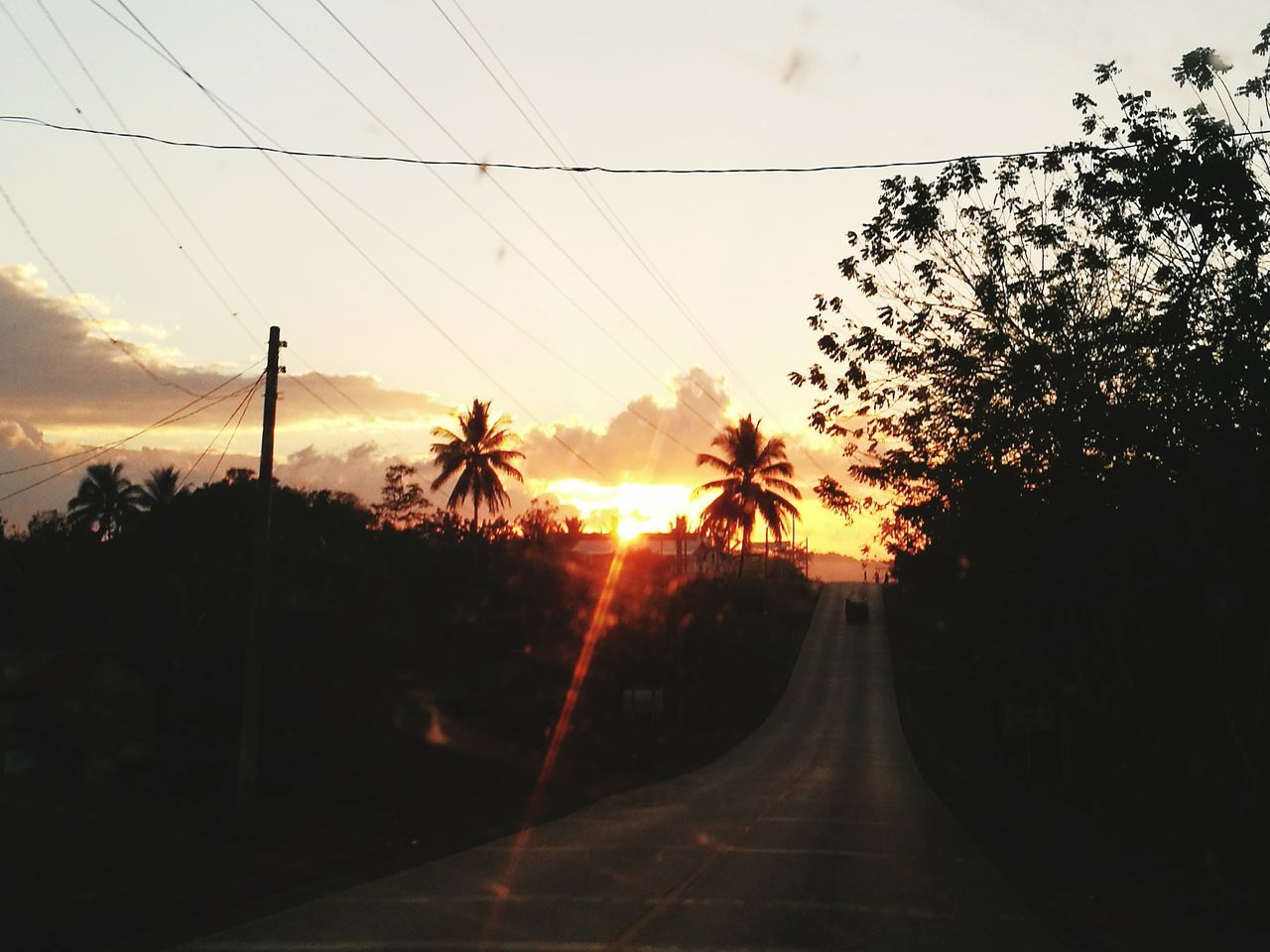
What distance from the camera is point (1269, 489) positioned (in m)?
14.0

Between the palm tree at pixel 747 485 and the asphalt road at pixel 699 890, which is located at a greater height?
the palm tree at pixel 747 485

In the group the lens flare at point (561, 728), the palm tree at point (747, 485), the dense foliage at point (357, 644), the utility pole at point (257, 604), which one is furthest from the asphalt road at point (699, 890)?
the palm tree at point (747, 485)

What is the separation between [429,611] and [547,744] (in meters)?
11.6

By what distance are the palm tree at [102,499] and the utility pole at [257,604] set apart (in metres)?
61.4

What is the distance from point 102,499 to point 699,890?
245ft

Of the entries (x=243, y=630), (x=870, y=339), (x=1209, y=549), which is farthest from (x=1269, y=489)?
(x=243, y=630)

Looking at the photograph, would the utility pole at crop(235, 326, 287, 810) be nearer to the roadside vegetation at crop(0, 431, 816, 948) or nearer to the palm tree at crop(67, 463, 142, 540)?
the roadside vegetation at crop(0, 431, 816, 948)

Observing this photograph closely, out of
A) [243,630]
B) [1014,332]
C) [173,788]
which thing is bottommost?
[173,788]

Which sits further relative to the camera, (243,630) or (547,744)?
(547,744)

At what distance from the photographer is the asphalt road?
34.6ft

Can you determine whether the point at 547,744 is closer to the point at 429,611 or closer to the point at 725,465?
the point at 429,611

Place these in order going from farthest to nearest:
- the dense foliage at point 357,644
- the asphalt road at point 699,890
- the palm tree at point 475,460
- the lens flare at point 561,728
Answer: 1. the palm tree at point 475,460
2. the dense foliage at point 357,644
3. the lens flare at point 561,728
4. the asphalt road at point 699,890

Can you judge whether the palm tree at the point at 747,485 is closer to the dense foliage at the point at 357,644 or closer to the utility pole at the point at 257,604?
the dense foliage at the point at 357,644

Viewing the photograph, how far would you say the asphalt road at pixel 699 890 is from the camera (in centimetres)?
1054
